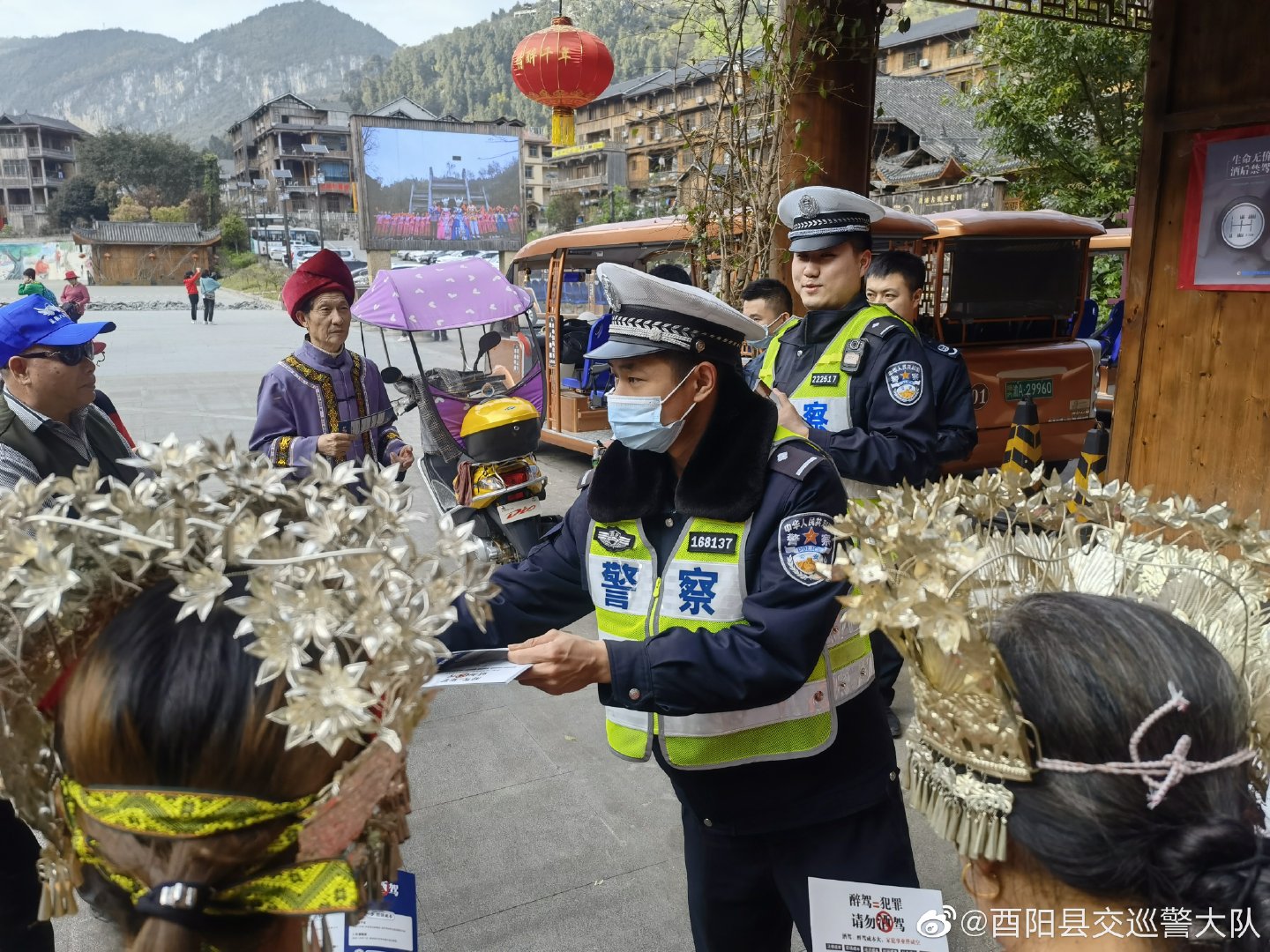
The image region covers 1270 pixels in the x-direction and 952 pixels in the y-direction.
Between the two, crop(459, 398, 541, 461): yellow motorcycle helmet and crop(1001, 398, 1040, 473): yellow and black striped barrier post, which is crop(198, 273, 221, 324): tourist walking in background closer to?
crop(459, 398, 541, 461): yellow motorcycle helmet

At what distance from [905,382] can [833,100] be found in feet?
8.59

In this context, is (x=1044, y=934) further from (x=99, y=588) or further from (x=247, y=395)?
(x=247, y=395)

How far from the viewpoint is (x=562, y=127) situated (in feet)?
25.7

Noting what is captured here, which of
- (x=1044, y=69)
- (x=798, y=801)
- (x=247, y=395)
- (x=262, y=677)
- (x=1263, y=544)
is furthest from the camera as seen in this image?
(x=1044, y=69)

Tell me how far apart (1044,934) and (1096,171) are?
50.2ft

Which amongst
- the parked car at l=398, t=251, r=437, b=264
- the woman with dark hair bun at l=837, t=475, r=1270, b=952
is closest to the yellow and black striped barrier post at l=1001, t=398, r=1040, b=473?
the woman with dark hair bun at l=837, t=475, r=1270, b=952

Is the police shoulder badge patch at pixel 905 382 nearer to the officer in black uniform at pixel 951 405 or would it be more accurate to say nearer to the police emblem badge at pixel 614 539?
the officer in black uniform at pixel 951 405

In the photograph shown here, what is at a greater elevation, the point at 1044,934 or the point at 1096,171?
the point at 1096,171

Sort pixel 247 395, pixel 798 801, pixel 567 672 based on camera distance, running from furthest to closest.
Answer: pixel 247 395
pixel 798 801
pixel 567 672

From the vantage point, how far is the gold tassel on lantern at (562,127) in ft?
25.5

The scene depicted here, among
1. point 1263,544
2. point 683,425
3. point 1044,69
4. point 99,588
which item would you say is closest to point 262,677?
point 99,588

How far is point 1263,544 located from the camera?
1.19m

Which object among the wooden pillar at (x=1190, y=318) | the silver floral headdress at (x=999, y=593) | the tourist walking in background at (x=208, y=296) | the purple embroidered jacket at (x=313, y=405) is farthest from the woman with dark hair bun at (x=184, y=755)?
the tourist walking in background at (x=208, y=296)

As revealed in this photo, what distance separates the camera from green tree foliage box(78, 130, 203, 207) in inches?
2352
